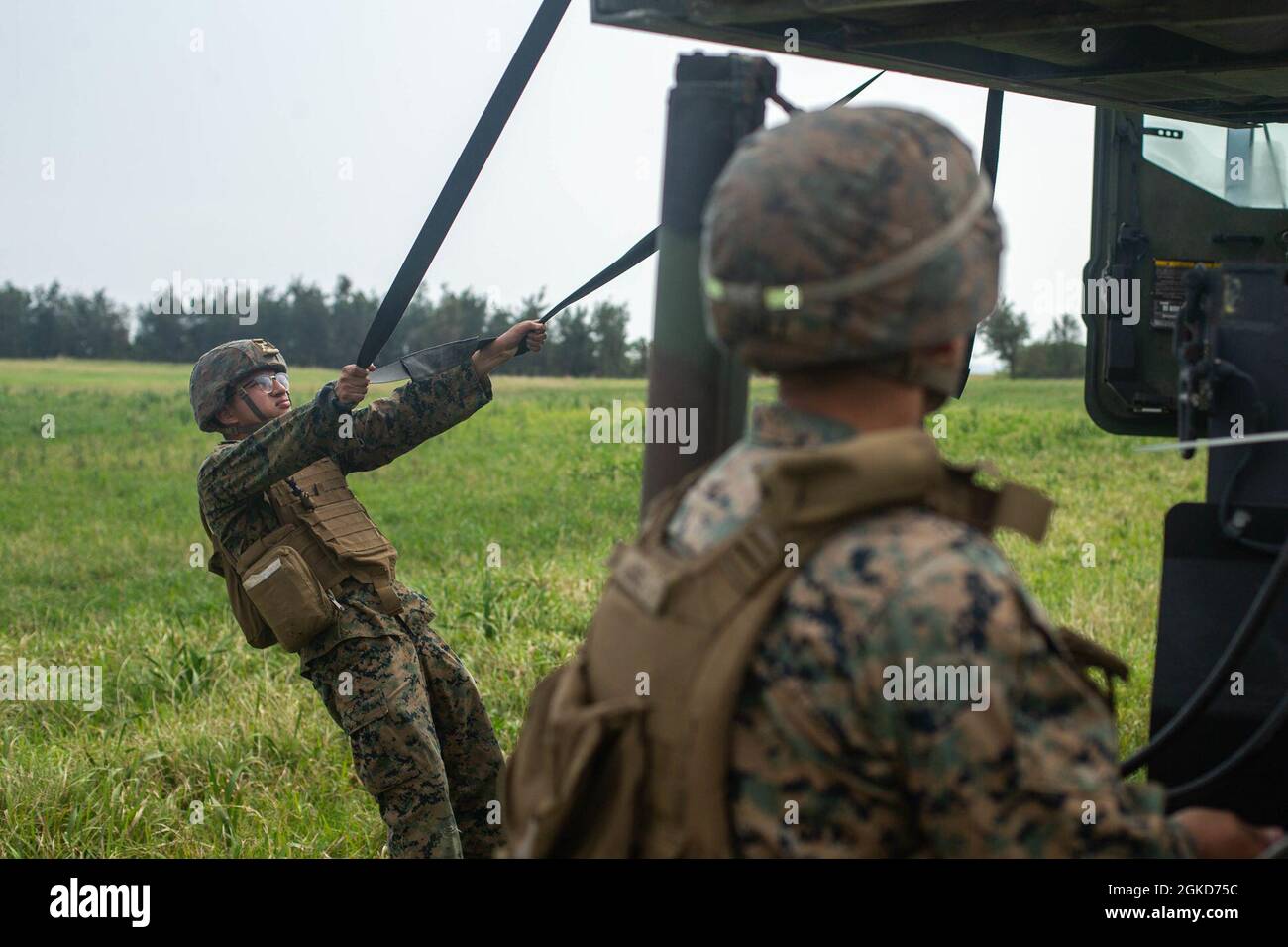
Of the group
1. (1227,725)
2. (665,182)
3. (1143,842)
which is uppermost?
(665,182)

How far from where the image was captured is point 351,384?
4.18 m

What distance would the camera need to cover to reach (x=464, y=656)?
22.0 feet

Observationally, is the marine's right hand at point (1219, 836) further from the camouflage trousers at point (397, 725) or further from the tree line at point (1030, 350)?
the tree line at point (1030, 350)

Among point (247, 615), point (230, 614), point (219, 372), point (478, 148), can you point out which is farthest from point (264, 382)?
point (230, 614)

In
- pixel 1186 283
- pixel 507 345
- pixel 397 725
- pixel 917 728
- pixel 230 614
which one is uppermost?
pixel 1186 283

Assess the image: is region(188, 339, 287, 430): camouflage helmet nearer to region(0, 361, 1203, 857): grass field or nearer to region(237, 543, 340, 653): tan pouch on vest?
region(237, 543, 340, 653): tan pouch on vest

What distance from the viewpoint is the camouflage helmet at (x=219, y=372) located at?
442 centimetres

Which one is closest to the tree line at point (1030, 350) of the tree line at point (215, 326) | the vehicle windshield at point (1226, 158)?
the tree line at point (215, 326)

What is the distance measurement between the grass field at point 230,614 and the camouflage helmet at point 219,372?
1422 millimetres

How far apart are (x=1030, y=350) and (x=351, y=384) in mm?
35515

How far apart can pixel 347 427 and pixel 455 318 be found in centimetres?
3967

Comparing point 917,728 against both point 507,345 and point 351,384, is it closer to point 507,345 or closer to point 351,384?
point 351,384
